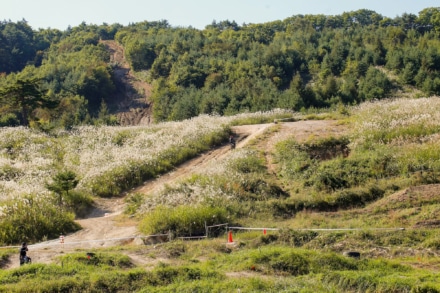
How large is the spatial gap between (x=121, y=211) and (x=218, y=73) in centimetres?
4763

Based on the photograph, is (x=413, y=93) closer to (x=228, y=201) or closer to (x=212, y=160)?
(x=212, y=160)

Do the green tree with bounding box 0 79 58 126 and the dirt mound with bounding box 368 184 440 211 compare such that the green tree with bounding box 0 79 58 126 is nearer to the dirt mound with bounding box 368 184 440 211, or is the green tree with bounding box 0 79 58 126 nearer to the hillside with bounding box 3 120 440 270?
the hillside with bounding box 3 120 440 270

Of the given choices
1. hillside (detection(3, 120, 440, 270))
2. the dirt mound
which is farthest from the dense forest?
the dirt mound

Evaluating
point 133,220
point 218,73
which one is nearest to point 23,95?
point 133,220

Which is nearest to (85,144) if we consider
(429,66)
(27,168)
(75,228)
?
(27,168)

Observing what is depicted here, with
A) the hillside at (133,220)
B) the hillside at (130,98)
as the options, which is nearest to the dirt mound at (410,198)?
the hillside at (133,220)

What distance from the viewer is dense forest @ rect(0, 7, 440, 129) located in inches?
1950

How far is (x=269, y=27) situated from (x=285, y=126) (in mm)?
95650

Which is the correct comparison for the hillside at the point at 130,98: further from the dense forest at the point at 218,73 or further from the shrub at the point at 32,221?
the shrub at the point at 32,221

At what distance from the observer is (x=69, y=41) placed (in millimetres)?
100938

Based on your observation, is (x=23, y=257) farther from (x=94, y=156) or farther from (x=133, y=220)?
Answer: (x=94, y=156)

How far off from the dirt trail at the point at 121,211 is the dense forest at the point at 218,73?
14944 mm

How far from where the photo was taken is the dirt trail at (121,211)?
15.5 metres

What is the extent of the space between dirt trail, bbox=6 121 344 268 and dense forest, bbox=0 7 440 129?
1494cm
